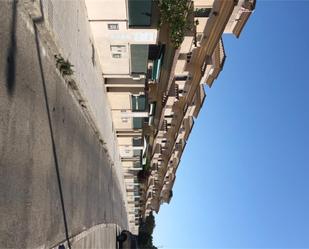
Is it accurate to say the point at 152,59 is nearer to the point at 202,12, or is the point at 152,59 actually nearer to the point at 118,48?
the point at 118,48

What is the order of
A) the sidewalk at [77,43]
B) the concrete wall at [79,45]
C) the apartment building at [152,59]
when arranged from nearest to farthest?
the sidewalk at [77,43] < the concrete wall at [79,45] < the apartment building at [152,59]

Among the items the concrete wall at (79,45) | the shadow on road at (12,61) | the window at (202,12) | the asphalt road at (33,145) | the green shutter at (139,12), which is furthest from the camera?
the window at (202,12)

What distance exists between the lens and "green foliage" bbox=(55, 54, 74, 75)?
1110 cm

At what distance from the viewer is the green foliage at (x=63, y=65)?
11103 millimetres

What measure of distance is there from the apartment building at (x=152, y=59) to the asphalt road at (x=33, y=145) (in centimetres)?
485

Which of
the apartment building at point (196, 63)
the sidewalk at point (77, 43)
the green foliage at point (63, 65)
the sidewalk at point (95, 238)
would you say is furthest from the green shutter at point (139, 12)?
the sidewalk at point (95, 238)

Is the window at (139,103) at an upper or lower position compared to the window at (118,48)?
upper

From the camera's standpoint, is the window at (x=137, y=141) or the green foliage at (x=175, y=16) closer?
the green foliage at (x=175, y=16)

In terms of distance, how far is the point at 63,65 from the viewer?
37.3 ft

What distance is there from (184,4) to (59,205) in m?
10.1

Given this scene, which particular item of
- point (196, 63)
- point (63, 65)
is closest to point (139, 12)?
point (63, 65)

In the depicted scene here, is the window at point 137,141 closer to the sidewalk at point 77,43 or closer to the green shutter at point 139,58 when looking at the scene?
the sidewalk at point 77,43

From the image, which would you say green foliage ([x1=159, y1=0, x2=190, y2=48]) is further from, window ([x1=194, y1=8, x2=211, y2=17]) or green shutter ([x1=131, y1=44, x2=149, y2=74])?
green shutter ([x1=131, y1=44, x2=149, y2=74])

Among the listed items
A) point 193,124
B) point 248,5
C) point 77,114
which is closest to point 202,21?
point 248,5
